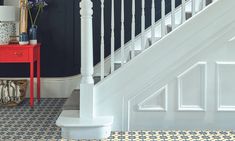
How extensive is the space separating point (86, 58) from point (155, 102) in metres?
0.69

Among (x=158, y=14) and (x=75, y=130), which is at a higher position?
(x=158, y=14)

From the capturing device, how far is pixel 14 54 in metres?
3.98

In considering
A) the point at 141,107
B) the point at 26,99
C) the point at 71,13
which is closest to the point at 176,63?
the point at 141,107

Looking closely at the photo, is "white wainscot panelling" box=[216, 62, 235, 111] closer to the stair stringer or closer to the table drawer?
the stair stringer

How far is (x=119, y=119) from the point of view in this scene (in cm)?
311

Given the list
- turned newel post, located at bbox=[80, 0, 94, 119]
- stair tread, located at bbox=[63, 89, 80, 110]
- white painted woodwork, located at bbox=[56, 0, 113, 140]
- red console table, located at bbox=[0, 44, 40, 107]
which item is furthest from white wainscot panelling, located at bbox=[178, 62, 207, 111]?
red console table, located at bbox=[0, 44, 40, 107]

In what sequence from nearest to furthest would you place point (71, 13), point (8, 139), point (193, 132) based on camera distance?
point (8, 139), point (193, 132), point (71, 13)

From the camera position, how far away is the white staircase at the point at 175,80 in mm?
3076

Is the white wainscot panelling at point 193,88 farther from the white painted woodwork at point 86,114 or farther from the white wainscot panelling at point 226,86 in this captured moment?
the white painted woodwork at point 86,114

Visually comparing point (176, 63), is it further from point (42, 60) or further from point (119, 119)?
point (42, 60)

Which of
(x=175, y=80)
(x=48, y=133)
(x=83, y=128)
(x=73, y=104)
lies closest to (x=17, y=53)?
(x=73, y=104)

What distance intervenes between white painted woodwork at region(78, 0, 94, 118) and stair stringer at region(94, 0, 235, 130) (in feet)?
0.30

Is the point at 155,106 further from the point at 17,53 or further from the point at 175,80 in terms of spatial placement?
the point at 17,53

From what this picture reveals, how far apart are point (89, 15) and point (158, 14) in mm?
1762
